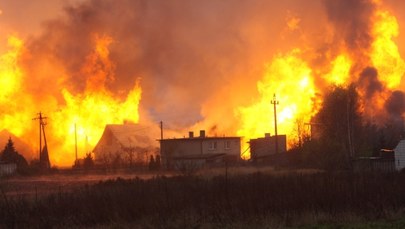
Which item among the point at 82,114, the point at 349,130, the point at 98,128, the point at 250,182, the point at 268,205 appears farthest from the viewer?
the point at 98,128

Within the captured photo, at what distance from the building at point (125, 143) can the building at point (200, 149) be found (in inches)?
481

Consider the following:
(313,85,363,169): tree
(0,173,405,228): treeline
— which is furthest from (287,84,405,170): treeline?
(0,173,405,228): treeline

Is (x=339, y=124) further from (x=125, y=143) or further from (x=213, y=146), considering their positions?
(x=125, y=143)

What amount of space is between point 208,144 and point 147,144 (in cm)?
2087

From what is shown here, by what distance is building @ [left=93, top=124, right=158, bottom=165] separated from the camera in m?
96.4

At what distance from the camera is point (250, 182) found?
1097 inches

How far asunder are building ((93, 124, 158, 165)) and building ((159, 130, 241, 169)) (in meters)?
12.2

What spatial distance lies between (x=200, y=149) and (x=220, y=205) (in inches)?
2345

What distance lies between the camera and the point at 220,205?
22.0 m

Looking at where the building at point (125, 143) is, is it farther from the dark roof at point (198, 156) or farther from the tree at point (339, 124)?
the tree at point (339, 124)

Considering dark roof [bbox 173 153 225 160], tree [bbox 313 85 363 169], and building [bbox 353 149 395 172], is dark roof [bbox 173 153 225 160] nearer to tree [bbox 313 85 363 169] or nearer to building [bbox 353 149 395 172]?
tree [bbox 313 85 363 169]

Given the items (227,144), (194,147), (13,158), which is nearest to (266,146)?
(227,144)

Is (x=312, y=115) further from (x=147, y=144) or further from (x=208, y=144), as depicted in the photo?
(x=147, y=144)

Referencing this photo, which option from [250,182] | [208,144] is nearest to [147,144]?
[208,144]
